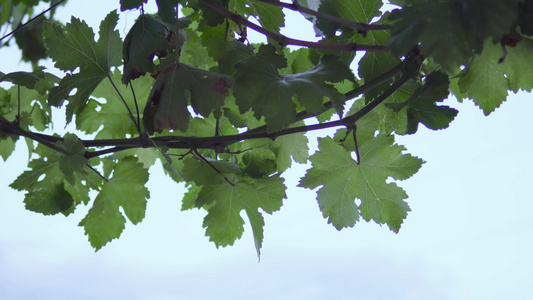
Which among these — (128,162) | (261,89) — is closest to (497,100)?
(261,89)

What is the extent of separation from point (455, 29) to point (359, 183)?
30 cm

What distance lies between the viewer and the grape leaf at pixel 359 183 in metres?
0.61

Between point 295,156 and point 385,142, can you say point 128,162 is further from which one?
point 385,142

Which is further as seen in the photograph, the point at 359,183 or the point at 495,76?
the point at 359,183

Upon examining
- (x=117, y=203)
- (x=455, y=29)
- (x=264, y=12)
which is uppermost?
(x=264, y=12)

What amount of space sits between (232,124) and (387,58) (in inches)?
8.8

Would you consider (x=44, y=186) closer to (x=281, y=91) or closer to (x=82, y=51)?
(x=82, y=51)

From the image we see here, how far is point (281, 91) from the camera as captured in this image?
463 millimetres

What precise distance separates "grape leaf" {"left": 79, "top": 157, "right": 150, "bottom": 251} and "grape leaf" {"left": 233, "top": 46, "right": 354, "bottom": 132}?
0.29 m

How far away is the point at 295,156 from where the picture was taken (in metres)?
0.71

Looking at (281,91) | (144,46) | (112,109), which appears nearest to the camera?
(281,91)

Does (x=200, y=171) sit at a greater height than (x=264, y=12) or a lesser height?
lesser

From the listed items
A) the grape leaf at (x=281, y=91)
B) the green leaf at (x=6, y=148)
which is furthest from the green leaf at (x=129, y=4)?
the green leaf at (x=6, y=148)

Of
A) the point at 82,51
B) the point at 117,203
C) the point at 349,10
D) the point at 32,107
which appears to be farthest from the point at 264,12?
the point at 32,107
